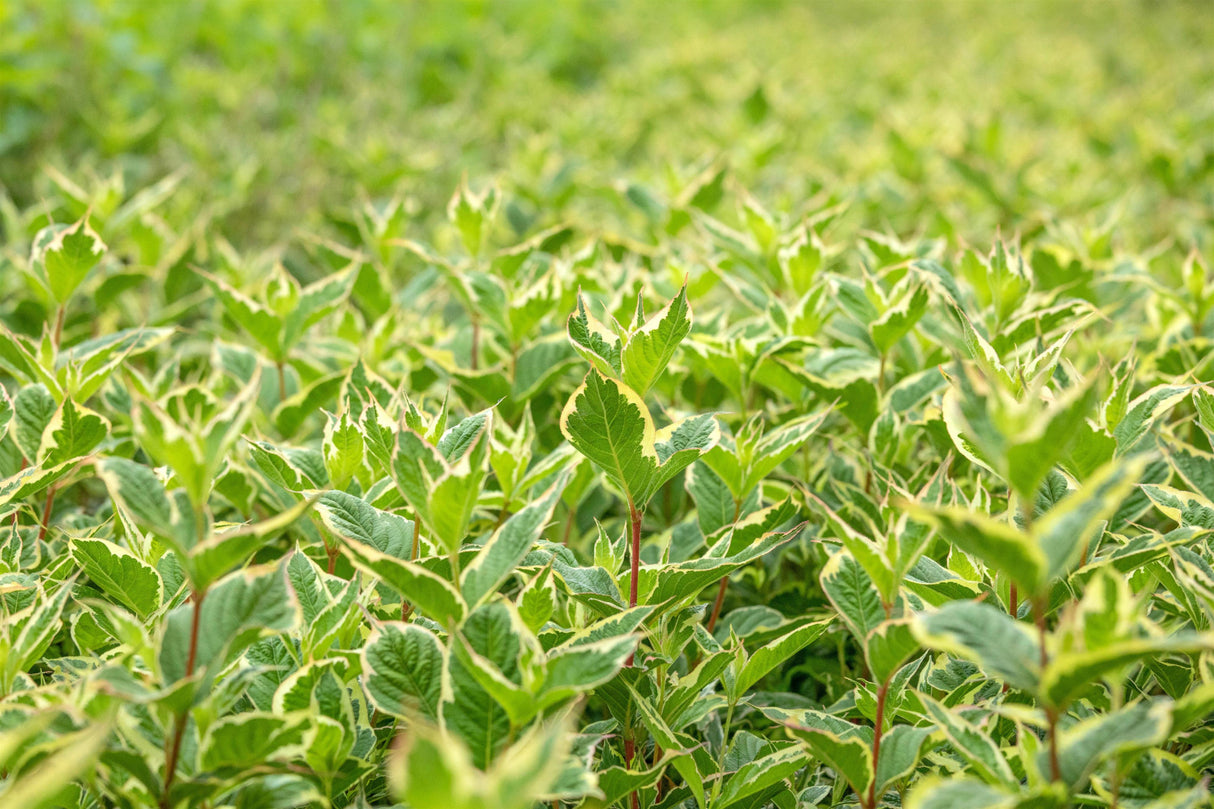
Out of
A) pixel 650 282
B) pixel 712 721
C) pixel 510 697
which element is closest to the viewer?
pixel 510 697

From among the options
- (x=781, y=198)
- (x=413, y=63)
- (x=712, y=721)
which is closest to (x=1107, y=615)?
(x=712, y=721)

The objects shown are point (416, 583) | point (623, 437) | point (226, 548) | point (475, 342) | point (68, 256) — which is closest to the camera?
point (226, 548)

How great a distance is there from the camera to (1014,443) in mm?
1013

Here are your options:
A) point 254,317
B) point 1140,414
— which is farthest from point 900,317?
point 254,317

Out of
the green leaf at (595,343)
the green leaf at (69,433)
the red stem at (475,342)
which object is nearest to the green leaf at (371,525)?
the green leaf at (595,343)

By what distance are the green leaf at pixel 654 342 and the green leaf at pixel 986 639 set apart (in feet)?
1.87

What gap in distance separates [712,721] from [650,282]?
1221mm

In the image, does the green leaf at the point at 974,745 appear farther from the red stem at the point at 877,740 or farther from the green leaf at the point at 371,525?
the green leaf at the point at 371,525

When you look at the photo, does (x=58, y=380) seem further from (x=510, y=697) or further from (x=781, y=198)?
(x=781, y=198)

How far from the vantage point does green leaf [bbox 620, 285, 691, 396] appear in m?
1.45

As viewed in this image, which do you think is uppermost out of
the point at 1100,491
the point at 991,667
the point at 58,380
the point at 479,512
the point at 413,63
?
the point at 1100,491

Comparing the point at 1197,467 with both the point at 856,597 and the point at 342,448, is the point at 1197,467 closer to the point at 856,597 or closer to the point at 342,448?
the point at 856,597

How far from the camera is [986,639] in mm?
1056

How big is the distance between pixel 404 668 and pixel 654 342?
57 cm
